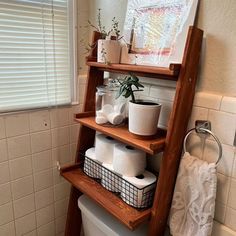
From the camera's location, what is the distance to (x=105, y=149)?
1.08 metres

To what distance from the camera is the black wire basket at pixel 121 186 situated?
92 cm

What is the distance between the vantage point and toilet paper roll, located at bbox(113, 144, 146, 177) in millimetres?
959

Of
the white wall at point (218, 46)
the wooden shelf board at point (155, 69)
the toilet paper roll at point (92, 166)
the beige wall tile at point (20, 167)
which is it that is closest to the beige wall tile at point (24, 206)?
the beige wall tile at point (20, 167)

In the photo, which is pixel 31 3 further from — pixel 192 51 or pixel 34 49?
pixel 192 51

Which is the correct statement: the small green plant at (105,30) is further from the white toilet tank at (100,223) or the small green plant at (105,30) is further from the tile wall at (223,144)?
the white toilet tank at (100,223)

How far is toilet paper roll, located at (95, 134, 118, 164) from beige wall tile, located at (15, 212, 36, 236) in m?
0.59

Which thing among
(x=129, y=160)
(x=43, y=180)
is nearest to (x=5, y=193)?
(x=43, y=180)

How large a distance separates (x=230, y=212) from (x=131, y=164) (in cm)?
41

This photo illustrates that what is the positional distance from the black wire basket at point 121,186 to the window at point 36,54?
1.41 ft

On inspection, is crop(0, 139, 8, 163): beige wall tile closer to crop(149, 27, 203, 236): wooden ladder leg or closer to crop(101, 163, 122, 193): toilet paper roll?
crop(101, 163, 122, 193): toilet paper roll

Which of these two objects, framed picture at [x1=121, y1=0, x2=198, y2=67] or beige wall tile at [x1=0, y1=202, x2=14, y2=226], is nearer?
framed picture at [x1=121, y1=0, x2=198, y2=67]

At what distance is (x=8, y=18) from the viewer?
105cm

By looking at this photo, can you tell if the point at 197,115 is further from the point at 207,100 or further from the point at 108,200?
the point at 108,200

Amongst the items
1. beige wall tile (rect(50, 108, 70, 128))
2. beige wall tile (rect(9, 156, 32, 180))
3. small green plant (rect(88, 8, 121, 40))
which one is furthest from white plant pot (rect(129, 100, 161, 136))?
beige wall tile (rect(9, 156, 32, 180))
